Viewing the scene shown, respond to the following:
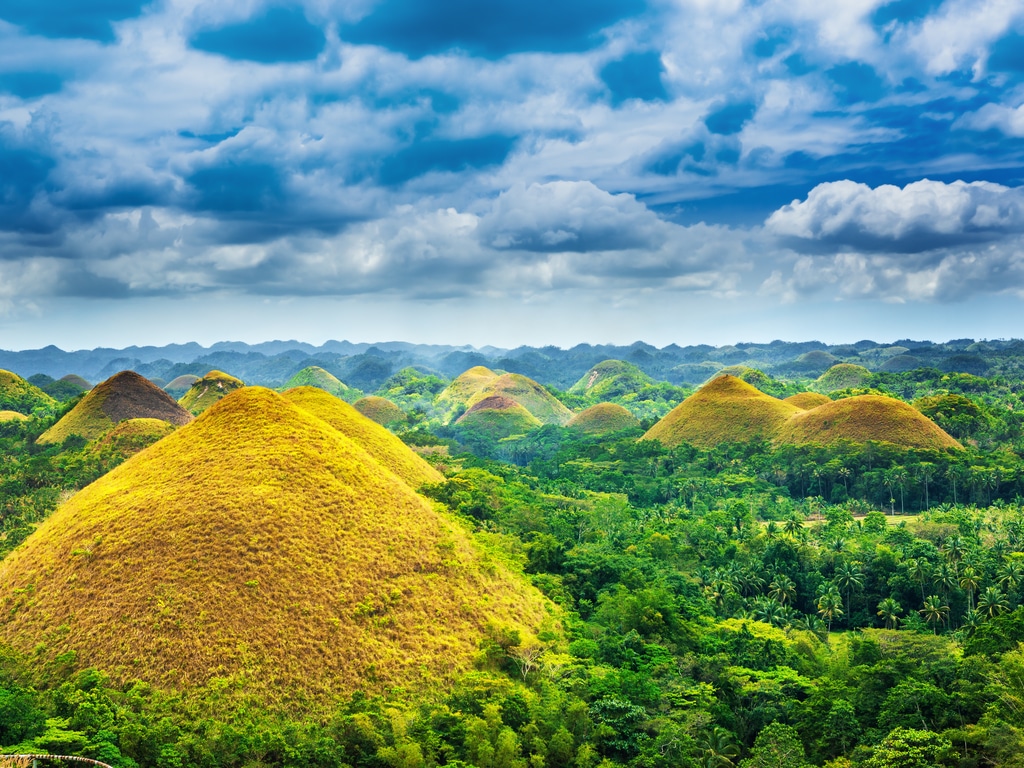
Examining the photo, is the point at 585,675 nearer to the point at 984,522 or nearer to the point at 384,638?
the point at 384,638

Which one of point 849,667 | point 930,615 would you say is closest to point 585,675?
point 849,667

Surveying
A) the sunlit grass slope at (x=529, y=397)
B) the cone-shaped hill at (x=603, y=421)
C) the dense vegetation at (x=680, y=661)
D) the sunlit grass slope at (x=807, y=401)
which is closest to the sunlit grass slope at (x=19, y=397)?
the dense vegetation at (x=680, y=661)

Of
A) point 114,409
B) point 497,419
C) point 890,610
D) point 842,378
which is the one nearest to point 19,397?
point 114,409

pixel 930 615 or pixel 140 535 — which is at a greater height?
pixel 140 535

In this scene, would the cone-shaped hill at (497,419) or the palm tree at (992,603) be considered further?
the cone-shaped hill at (497,419)

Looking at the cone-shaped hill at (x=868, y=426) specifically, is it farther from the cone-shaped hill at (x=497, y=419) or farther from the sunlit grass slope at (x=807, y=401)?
the cone-shaped hill at (x=497, y=419)

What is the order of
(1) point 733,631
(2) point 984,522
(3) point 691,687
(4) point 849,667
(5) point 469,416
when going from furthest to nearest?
(5) point 469,416 → (2) point 984,522 → (1) point 733,631 → (4) point 849,667 → (3) point 691,687
